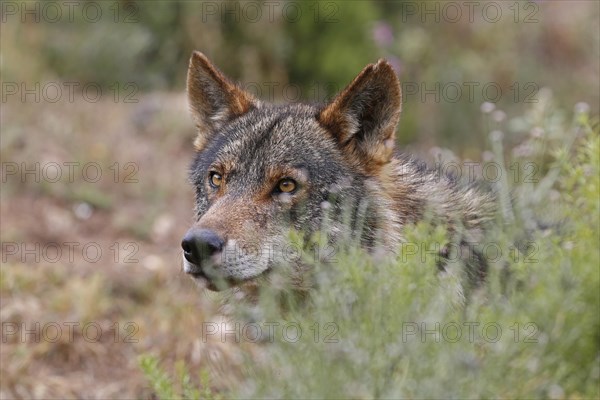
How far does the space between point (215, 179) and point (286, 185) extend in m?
0.46

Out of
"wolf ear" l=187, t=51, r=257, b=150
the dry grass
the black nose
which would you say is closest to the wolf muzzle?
the black nose

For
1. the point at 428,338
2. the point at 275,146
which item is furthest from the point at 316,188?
the point at 428,338

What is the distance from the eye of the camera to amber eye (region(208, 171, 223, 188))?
185 inches

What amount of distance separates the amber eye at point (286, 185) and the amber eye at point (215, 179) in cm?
37

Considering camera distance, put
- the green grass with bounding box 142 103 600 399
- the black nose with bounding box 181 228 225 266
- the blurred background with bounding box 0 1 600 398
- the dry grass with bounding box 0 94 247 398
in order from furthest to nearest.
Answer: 1. the blurred background with bounding box 0 1 600 398
2. the dry grass with bounding box 0 94 247 398
3. the black nose with bounding box 181 228 225 266
4. the green grass with bounding box 142 103 600 399

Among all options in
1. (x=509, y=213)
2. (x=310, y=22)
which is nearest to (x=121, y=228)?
(x=509, y=213)

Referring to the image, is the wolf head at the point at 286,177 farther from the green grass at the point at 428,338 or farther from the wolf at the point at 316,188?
the green grass at the point at 428,338

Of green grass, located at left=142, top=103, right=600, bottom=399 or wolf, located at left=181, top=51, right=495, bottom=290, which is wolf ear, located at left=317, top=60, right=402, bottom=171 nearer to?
wolf, located at left=181, top=51, right=495, bottom=290

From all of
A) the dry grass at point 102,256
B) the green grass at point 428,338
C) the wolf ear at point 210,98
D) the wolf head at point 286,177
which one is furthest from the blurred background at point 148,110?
the green grass at point 428,338

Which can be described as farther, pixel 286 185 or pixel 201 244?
pixel 286 185

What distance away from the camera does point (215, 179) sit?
4.72 m

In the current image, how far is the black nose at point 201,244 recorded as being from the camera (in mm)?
3979

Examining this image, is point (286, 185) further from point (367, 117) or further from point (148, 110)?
point (148, 110)

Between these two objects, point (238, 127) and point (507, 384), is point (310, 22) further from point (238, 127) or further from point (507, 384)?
point (507, 384)
